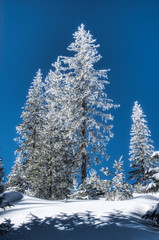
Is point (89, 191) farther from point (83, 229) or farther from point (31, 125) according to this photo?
point (31, 125)

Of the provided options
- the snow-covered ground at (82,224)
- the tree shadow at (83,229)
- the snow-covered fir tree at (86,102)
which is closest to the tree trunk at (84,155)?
the snow-covered fir tree at (86,102)

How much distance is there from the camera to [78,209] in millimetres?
5285

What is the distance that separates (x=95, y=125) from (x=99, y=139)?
120 centimetres

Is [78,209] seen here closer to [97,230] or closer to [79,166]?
[97,230]

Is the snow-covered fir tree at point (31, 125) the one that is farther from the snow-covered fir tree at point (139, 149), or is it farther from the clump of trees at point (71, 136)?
the snow-covered fir tree at point (139, 149)

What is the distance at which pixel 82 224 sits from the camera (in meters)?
4.36

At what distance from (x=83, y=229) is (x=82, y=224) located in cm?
18

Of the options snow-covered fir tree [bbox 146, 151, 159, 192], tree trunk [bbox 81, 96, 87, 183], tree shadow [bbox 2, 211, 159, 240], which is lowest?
tree shadow [bbox 2, 211, 159, 240]

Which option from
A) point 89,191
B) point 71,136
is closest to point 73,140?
point 71,136

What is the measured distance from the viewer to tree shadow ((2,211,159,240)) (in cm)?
388

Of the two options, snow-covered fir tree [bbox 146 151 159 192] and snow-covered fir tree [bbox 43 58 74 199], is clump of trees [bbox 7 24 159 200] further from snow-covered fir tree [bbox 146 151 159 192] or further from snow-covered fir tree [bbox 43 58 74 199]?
snow-covered fir tree [bbox 146 151 159 192]

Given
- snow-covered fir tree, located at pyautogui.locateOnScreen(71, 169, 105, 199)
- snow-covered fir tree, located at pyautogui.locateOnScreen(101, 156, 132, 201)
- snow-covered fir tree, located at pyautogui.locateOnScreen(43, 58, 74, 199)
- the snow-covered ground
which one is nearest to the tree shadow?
the snow-covered ground

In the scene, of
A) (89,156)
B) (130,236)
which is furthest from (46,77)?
(130,236)

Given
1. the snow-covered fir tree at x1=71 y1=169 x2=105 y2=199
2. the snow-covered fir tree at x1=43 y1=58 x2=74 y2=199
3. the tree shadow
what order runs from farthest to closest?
the snow-covered fir tree at x1=43 y1=58 x2=74 y2=199 < the snow-covered fir tree at x1=71 y1=169 x2=105 y2=199 < the tree shadow
